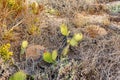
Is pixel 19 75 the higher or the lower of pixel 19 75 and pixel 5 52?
the lower

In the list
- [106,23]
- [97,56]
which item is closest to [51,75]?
[97,56]

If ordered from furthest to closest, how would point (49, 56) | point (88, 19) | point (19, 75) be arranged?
1. point (88, 19)
2. point (49, 56)
3. point (19, 75)

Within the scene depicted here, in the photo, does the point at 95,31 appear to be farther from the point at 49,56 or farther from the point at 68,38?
the point at 49,56

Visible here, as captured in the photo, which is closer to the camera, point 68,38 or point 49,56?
point 49,56

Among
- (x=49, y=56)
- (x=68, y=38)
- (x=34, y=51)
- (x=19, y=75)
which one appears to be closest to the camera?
(x=19, y=75)

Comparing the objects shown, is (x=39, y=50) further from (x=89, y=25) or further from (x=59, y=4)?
(x=59, y=4)

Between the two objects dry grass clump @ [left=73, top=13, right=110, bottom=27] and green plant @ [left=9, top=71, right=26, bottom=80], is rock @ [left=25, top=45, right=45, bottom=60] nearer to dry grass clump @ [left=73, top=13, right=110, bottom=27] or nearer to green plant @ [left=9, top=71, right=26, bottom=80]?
green plant @ [left=9, top=71, right=26, bottom=80]

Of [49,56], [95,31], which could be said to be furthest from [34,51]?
[95,31]

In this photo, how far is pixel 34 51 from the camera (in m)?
2.79

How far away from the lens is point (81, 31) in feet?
10.1

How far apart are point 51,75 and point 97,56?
409 millimetres

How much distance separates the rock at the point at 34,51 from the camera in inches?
109

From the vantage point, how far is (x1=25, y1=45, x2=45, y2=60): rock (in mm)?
2770

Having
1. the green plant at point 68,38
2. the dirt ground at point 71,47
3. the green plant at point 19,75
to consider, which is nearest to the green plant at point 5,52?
the dirt ground at point 71,47
